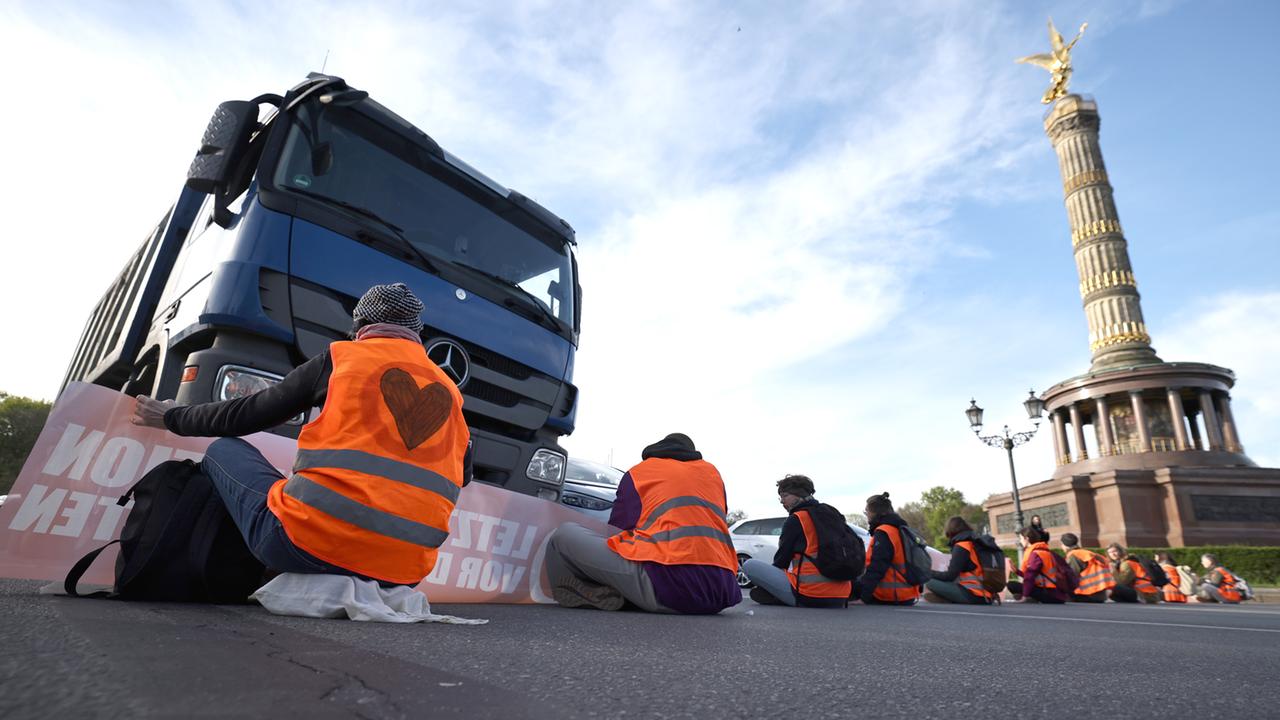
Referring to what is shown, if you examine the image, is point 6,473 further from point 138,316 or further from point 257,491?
point 257,491

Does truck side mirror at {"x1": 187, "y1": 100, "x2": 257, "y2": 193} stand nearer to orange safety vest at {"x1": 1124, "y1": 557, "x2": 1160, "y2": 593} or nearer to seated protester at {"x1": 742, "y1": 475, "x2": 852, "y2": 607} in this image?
seated protester at {"x1": 742, "y1": 475, "x2": 852, "y2": 607}

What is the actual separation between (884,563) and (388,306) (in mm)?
6216

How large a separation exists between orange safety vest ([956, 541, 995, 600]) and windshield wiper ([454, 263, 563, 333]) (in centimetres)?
647

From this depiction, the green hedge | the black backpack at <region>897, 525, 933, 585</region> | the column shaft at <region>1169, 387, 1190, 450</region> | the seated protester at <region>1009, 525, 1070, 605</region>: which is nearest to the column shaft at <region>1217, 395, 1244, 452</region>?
the column shaft at <region>1169, 387, 1190, 450</region>

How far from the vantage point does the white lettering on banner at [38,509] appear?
2.93 metres

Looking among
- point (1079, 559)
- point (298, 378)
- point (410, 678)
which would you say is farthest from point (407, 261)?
point (1079, 559)

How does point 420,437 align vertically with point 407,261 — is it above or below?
below

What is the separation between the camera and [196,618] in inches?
86.1

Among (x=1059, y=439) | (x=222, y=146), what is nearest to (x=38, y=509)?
(x=222, y=146)

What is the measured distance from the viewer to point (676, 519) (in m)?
4.32

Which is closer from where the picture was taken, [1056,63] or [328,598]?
[328,598]

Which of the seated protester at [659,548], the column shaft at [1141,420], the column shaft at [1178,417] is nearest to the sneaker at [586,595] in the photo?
the seated protester at [659,548]

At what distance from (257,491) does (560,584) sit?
8.00ft

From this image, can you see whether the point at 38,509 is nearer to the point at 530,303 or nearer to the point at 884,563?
the point at 530,303
